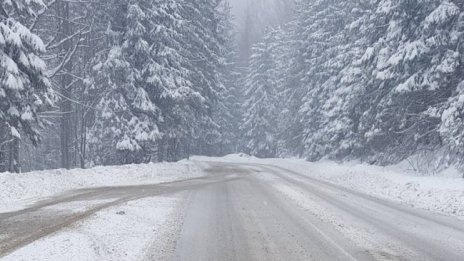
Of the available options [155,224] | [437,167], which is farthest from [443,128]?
[155,224]

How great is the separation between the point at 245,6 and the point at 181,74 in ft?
428

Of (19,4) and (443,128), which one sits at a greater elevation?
(19,4)

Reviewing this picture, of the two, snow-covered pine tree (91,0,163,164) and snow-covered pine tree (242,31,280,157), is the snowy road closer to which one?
snow-covered pine tree (91,0,163,164)

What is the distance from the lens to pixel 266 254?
23.6 ft

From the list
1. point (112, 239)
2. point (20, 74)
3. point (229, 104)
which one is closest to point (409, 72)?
point (20, 74)

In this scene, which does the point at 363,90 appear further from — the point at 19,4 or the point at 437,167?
the point at 19,4

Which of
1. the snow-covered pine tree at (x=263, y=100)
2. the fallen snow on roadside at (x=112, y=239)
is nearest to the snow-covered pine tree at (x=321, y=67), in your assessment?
the snow-covered pine tree at (x=263, y=100)

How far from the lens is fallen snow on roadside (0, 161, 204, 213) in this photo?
520 inches

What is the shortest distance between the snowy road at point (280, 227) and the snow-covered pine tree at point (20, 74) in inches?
182

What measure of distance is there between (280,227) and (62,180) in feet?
32.6

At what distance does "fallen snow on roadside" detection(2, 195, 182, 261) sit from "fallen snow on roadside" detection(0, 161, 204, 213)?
313cm

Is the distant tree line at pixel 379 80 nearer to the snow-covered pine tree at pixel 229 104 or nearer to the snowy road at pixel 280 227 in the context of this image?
the snowy road at pixel 280 227

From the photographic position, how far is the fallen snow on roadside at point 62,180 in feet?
43.3

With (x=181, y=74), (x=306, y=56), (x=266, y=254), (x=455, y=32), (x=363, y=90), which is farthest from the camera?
(x=306, y=56)
